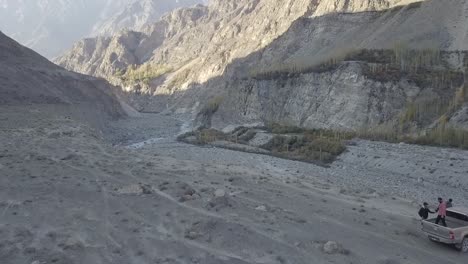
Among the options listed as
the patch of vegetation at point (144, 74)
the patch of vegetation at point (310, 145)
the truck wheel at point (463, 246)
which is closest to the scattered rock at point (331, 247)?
the truck wheel at point (463, 246)

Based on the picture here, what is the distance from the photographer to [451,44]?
5112 cm

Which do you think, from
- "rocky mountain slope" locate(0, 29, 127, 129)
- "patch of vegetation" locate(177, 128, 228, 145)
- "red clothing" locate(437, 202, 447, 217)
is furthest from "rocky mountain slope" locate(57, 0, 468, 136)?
"red clothing" locate(437, 202, 447, 217)

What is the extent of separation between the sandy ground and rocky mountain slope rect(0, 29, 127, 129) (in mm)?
27632

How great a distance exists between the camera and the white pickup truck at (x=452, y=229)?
14891mm

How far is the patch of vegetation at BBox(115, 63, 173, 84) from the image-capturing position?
532 feet

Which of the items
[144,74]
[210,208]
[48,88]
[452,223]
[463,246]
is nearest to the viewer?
[463,246]

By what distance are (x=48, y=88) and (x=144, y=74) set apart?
329 ft

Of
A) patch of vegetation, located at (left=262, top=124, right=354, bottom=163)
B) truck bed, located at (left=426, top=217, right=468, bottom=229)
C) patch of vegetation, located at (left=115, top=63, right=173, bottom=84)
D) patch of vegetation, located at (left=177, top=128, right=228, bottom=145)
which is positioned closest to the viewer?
truck bed, located at (left=426, top=217, right=468, bottom=229)

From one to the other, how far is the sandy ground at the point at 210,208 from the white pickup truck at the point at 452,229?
0.40 metres

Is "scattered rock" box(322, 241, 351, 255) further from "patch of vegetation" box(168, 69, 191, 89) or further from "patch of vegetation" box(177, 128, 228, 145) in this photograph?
"patch of vegetation" box(168, 69, 191, 89)

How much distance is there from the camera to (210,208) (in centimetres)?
1805

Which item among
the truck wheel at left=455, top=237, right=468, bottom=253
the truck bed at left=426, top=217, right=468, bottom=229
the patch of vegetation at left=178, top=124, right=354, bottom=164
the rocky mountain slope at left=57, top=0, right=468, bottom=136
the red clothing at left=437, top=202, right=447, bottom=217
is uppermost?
the rocky mountain slope at left=57, top=0, right=468, bottom=136

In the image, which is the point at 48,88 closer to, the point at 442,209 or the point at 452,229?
the point at 442,209

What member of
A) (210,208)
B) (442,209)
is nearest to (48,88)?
(210,208)
